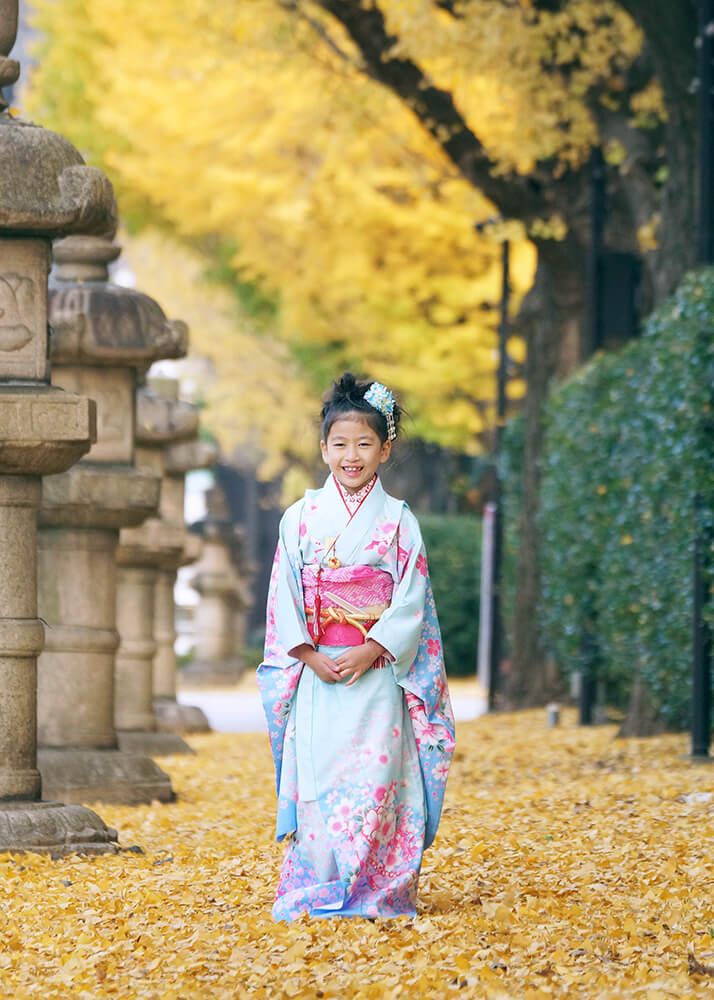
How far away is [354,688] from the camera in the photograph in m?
6.21

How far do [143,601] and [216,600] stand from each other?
13.7 metres

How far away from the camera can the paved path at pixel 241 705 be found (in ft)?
62.2

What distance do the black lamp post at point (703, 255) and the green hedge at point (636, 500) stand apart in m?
0.16

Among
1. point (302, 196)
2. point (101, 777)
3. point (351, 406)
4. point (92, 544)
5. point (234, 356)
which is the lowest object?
point (101, 777)

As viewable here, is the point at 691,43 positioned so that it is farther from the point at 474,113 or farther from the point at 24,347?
the point at 474,113

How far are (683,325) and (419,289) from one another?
14.3 meters

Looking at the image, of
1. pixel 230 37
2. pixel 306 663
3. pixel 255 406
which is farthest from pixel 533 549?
A: pixel 255 406

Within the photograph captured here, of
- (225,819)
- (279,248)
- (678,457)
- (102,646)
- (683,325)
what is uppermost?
(279,248)

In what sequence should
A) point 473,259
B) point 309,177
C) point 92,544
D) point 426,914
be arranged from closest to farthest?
point 426,914, point 92,544, point 309,177, point 473,259

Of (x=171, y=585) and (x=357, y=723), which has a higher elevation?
(x=357, y=723)

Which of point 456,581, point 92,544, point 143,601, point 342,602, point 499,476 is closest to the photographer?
point 342,602

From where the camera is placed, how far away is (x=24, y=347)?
762 centimetres

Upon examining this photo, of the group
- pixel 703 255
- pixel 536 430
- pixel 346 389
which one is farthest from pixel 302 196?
pixel 346 389

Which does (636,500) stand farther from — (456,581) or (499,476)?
(456,581)
